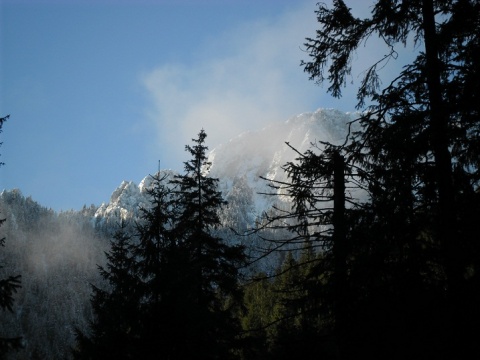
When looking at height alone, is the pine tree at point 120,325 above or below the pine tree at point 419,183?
below

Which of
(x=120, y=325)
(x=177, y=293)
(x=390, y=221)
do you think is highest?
(x=390, y=221)

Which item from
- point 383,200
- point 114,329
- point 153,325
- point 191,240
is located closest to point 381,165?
point 383,200

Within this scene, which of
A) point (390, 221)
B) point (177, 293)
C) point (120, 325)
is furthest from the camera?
point (120, 325)

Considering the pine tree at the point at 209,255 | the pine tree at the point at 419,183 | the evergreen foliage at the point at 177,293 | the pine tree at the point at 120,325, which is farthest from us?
the pine tree at the point at 209,255

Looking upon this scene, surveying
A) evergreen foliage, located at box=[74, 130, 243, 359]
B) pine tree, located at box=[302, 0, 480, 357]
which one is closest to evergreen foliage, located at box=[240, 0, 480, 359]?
pine tree, located at box=[302, 0, 480, 357]

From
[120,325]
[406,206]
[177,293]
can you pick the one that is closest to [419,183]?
[406,206]

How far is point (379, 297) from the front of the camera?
5957 millimetres

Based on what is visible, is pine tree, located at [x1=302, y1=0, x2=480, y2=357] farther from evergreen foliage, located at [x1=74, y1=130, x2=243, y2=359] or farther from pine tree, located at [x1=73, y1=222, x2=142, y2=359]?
pine tree, located at [x1=73, y1=222, x2=142, y2=359]

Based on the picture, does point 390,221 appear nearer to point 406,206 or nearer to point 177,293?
point 406,206

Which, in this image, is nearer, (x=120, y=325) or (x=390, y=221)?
(x=390, y=221)

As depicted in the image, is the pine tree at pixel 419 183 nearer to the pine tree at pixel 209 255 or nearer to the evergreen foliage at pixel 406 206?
the evergreen foliage at pixel 406 206

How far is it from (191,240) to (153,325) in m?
4.37

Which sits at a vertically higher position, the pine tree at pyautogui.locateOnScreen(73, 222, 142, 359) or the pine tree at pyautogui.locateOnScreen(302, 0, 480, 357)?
the pine tree at pyautogui.locateOnScreen(302, 0, 480, 357)

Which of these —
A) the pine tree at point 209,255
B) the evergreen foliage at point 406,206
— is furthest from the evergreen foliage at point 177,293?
the evergreen foliage at point 406,206
